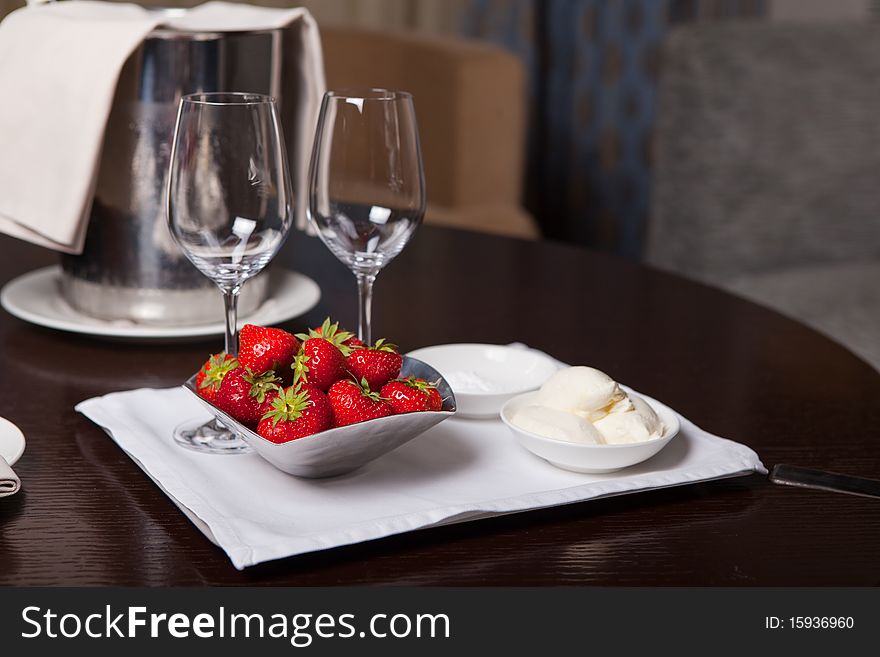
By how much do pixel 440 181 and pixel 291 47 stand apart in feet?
4.74

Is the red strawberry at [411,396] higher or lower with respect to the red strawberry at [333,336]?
lower

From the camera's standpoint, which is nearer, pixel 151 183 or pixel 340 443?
pixel 340 443

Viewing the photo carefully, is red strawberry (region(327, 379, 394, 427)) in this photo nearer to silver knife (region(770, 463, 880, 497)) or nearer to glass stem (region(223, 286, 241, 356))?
glass stem (region(223, 286, 241, 356))

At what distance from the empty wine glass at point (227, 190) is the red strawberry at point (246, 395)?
0.23 feet

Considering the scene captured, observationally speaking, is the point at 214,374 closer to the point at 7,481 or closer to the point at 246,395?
the point at 246,395

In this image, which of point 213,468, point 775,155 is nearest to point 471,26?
point 775,155

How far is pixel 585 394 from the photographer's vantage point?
745 mm

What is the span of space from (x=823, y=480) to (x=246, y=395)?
384 millimetres

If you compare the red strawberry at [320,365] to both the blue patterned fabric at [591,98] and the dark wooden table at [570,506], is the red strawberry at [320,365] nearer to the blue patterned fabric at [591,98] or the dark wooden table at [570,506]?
the dark wooden table at [570,506]

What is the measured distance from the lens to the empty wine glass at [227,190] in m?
0.73

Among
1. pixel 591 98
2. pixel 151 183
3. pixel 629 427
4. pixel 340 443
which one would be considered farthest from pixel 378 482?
pixel 591 98

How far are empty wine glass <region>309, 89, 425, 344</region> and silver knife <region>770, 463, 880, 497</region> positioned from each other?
325mm

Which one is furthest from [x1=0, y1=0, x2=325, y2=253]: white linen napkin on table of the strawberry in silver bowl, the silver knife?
the silver knife

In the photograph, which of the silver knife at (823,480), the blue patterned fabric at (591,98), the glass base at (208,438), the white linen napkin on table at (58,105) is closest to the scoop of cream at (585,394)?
the silver knife at (823,480)
